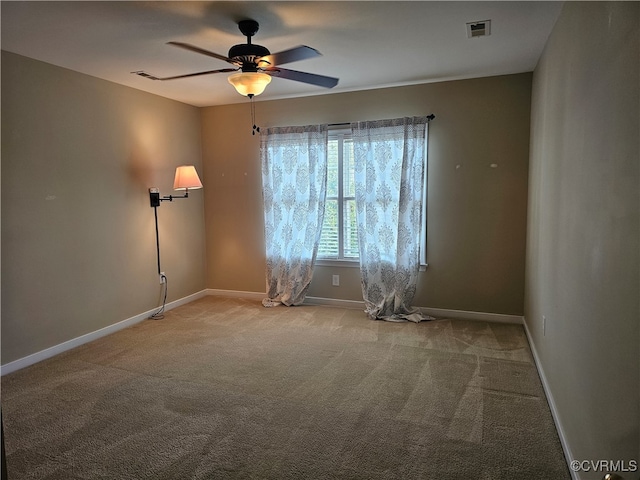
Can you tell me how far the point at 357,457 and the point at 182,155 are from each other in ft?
13.3

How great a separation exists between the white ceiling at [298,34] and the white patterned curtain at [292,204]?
1.02m

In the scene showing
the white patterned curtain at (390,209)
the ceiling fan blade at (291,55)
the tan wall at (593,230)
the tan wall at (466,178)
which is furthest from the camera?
the white patterned curtain at (390,209)

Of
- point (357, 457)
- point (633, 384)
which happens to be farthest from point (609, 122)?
point (357, 457)

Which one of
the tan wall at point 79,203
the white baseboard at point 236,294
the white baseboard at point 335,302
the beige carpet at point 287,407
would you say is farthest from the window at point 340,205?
the tan wall at point 79,203

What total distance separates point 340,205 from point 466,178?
4.62 ft

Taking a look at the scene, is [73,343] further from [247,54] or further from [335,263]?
[247,54]

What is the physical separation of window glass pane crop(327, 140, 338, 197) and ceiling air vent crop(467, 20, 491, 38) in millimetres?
2023

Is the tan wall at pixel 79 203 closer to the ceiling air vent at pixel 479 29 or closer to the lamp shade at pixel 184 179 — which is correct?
the lamp shade at pixel 184 179

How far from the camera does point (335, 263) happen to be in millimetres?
4801

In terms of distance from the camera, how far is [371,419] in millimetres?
2463

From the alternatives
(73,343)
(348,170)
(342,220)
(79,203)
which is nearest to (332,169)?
(348,170)

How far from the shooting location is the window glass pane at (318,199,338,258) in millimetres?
4766

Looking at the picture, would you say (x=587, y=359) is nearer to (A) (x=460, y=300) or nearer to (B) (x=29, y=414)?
(A) (x=460, y=300)

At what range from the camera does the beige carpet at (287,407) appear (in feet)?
6.79
